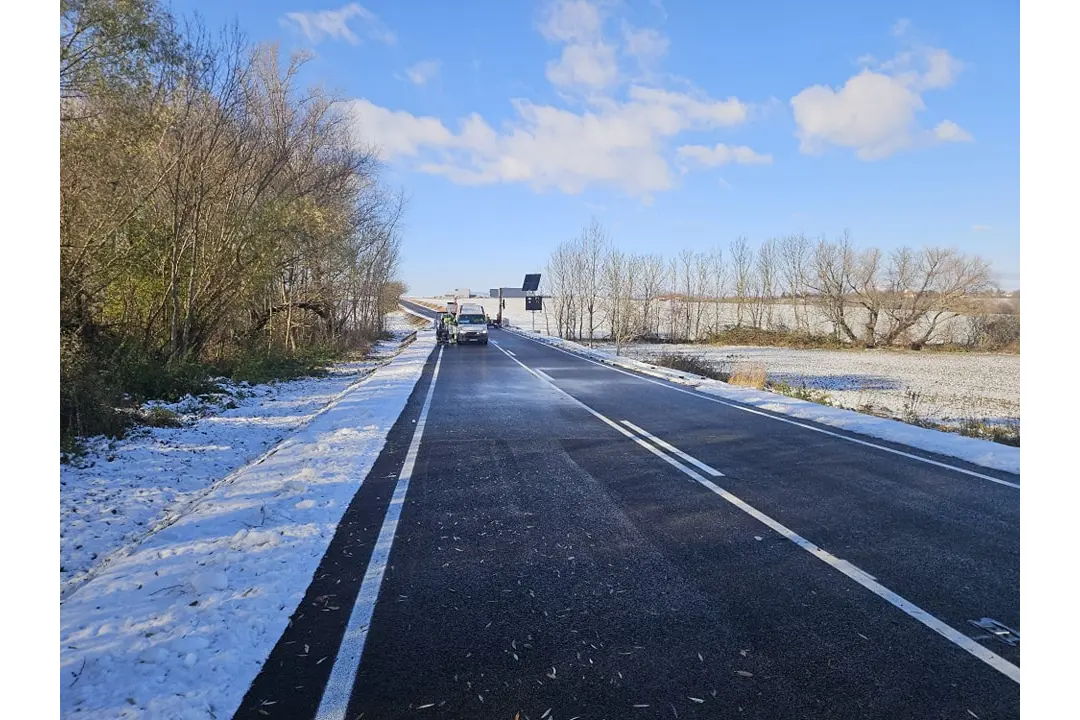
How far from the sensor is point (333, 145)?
25125 mm

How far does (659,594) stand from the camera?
394cm

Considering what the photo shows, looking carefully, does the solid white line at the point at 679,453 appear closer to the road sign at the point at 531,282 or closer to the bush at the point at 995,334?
the bush at the point at 995,334

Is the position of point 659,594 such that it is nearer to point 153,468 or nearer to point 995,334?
point 153,468

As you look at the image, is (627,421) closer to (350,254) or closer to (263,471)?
(263,471)

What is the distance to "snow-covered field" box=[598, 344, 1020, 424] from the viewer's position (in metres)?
16.5

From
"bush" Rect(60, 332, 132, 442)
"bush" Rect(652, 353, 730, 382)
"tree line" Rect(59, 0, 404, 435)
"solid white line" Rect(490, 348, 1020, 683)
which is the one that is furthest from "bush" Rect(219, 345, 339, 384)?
"solid white line" Rect(490, 348, 1020, 683)

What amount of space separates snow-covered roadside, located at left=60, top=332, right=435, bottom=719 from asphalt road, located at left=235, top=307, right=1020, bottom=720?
195mm

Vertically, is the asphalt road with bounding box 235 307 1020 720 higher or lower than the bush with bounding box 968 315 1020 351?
lower

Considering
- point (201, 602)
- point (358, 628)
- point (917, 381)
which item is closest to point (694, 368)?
point (917, 381)

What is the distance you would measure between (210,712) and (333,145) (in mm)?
25943

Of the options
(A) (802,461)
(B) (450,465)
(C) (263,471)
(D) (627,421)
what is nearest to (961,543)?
→ (A) (802,461)

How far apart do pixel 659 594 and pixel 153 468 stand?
7.23 metres

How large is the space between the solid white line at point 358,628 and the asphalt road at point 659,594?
0.05ft

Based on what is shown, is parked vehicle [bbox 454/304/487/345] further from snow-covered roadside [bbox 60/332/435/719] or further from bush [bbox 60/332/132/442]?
snow-covered roadside [bbox 60/332/435/719]
